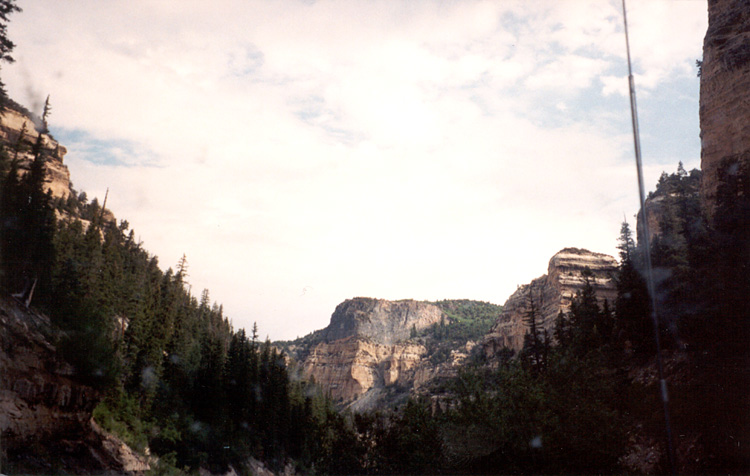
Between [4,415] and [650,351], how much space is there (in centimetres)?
5487

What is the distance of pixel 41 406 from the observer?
3675 centimetres

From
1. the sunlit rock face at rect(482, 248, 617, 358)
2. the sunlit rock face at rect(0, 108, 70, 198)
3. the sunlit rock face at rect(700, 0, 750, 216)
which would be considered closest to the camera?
the sunlit rock face at rect(700, 0, 750, 216)

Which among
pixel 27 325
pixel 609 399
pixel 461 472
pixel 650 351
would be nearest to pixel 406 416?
pixel 461 472

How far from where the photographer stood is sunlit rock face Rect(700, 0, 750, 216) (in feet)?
210

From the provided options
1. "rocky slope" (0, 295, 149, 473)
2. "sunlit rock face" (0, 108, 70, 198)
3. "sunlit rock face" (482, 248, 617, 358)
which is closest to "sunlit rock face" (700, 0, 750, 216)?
"rocky slope" (0, 295, 149, 473)

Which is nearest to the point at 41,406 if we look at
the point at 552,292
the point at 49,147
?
the point at 49,147

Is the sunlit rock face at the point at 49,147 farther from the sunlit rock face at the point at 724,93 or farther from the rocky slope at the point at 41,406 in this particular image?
the sunlit rock face at the point at 724,93

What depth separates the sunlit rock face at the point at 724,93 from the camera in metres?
64.1

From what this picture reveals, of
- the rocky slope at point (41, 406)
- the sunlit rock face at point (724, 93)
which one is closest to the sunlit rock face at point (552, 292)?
the sunlit rock face at point (724, 93)

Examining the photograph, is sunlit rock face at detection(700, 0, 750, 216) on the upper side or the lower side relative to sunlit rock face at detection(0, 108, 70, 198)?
lower

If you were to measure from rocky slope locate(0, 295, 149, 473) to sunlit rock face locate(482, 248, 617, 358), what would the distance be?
124 m

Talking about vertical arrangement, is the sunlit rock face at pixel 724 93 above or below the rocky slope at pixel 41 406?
above

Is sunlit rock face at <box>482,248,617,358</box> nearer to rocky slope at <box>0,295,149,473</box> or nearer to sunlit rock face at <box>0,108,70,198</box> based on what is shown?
rocky slope at <box>0,295,149,473</box>

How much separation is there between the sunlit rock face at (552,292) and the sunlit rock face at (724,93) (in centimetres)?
7863
